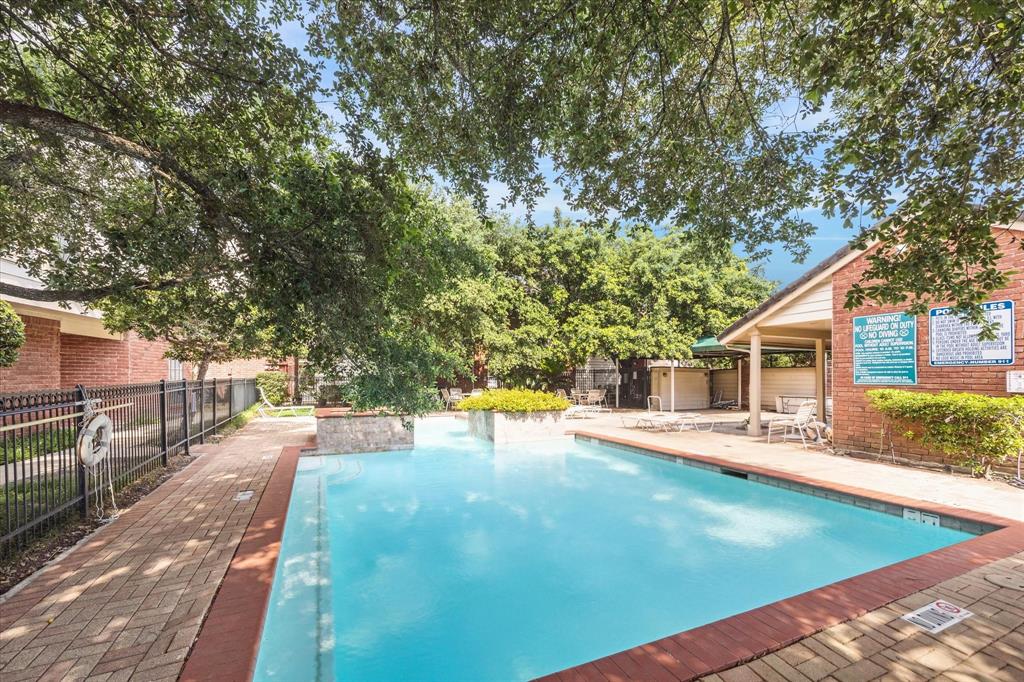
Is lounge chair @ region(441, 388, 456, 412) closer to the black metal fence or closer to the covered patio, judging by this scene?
the black metal fence

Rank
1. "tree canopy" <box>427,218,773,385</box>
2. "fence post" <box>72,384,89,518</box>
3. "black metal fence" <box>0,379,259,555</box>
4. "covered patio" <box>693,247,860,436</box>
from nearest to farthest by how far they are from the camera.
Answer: "black metal fence" <box>0,379,259,555</box> < "fence post" <box>72,384,89,518</box> < "covered patio" <box>693,247,860,436</box> < "tree canopy" <box>427,218,773,385</box>

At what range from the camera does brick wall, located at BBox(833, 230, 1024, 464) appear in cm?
698

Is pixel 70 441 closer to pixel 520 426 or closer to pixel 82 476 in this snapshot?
pixel 82 476

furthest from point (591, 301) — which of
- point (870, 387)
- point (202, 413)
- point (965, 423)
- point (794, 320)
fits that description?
point (202, 413)

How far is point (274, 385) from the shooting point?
2073 centimetres

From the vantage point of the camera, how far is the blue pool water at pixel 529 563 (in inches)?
154

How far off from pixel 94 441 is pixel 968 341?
39.9ft

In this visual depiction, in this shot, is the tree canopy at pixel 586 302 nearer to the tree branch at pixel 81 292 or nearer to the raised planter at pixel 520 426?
the raised planter at pixel 520 426

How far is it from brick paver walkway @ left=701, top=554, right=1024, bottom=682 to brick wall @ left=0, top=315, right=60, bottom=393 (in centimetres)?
1317

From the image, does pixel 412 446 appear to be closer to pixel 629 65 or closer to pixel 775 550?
pixel 775 550

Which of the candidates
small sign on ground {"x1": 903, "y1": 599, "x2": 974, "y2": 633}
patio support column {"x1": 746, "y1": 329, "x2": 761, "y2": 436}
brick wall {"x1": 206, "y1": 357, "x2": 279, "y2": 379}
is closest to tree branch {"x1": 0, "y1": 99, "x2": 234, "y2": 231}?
small sign on ground {"x1": 903, "y1": 599, "x2": 974, "y2": 633}

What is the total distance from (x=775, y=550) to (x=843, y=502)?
1.47 meters

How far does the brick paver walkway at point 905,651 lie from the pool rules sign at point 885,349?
20.1 ft

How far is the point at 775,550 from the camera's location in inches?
221
